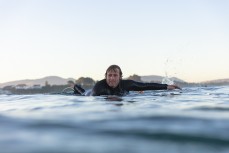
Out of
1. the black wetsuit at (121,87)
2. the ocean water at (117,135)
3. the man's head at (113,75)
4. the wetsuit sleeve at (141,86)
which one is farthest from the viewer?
the wetsuit sleeve at (141,86)

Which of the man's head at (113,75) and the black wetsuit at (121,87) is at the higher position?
the man's head at (113,75)

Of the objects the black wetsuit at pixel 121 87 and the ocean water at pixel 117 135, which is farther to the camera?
the black wetsuit at pixel 121 87

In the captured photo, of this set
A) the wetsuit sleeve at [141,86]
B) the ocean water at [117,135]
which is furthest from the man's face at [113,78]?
the ocean water at [117,135]

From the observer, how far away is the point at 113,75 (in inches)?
438

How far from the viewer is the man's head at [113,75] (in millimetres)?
10998

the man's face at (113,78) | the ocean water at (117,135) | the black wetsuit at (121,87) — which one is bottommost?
the ocean water at (117,135)

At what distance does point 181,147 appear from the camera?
8.98 ft

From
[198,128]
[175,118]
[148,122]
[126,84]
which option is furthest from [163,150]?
[126,84]

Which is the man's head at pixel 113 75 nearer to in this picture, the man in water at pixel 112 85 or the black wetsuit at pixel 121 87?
the man in water at pixel 112 85

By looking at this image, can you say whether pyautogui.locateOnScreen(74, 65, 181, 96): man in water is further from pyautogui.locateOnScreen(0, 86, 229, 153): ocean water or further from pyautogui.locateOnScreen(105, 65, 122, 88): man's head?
pyautogui.locateOnScreen(0, 86, 229, 153): ocean water

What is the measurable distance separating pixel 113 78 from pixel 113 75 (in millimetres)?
117

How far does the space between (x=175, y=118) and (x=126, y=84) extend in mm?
7817

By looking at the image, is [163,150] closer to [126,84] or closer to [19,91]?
[126,84]

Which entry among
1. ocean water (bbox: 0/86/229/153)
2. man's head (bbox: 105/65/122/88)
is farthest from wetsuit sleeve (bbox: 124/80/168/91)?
ocean water (bbox: 0/86/229/153)
